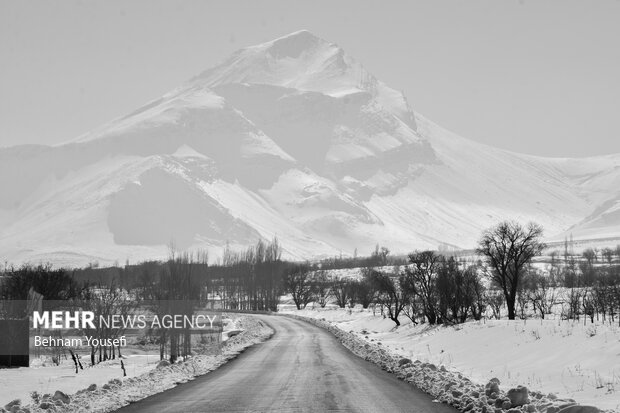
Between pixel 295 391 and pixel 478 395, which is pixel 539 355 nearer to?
pixel 478 395

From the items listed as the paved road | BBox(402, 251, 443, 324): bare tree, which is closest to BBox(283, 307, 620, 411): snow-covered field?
the paved road

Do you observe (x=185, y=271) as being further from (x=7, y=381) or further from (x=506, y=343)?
(x=506, y=343)

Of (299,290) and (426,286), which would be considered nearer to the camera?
→ (426,286)

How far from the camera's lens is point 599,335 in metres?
22.8

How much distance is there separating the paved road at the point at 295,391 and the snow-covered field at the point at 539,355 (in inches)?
124

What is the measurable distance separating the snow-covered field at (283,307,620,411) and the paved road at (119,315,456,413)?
3.16m

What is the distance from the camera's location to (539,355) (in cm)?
2380

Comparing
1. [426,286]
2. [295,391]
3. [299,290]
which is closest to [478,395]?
[295,391]

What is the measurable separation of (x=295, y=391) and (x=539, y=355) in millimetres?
9377

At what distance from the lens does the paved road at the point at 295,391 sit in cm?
1669

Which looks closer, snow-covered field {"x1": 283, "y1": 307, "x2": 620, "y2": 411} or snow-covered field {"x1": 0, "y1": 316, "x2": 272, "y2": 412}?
snow-covered field {"x1": 0, "y1": 316, "x2": 272, "y2": 412}

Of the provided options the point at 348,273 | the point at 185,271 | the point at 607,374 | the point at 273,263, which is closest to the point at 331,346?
the point at 185,271

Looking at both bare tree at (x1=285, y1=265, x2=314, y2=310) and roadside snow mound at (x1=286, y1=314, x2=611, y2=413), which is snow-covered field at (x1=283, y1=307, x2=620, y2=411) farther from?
bare tree at (x1=285, y1=265, x2=314, y2=310)

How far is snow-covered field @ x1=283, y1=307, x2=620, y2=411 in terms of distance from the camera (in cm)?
1770
